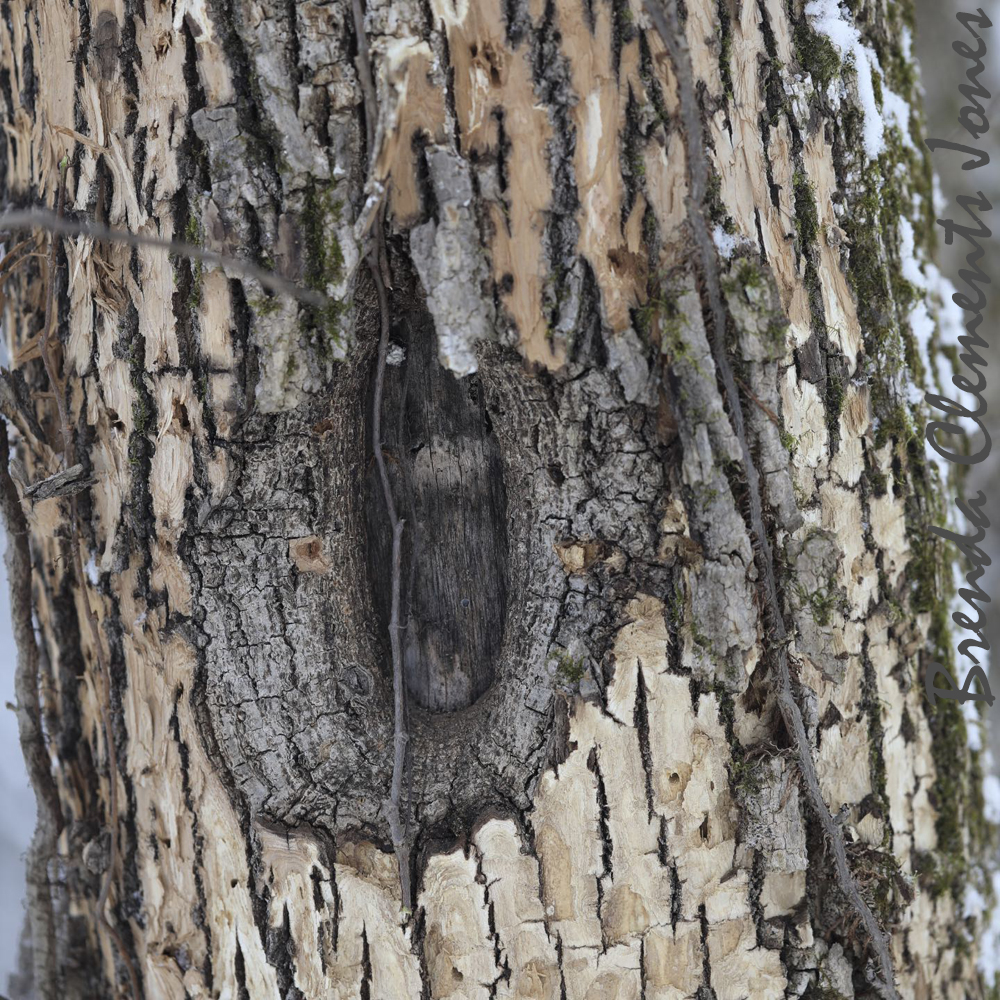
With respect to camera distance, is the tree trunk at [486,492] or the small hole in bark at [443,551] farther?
the small hole in bark at [443,551]

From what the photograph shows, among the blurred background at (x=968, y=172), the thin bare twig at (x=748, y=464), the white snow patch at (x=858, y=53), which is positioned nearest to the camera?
the thin bare twig at (x=748, y=464)

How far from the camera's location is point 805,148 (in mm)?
1336

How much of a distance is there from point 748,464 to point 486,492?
462 millimetres

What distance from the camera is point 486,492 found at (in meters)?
1.46

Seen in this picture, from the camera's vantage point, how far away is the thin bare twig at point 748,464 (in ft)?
3.84

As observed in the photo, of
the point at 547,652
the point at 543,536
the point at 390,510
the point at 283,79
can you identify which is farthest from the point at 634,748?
the point at 283,79

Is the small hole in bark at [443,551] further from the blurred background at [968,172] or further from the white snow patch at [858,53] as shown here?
the blurred background at [968,172]

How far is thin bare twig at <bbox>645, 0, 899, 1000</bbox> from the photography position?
117 cm

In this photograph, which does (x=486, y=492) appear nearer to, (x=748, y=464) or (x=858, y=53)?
(x=748, y=464)

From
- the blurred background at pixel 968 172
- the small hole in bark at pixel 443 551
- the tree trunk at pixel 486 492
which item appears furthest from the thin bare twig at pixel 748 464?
the blurred background at pixel 968 172
